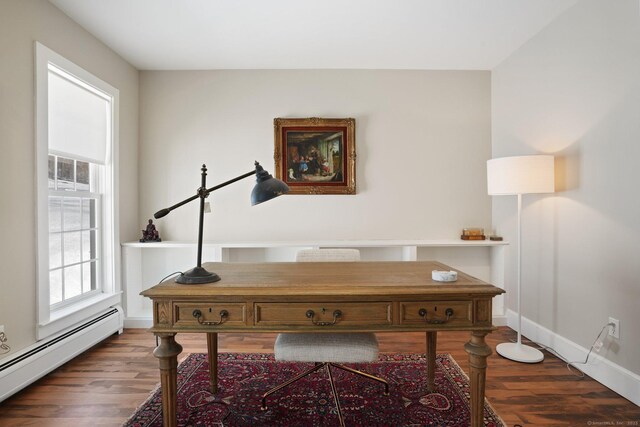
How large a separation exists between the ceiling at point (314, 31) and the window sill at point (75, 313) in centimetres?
244

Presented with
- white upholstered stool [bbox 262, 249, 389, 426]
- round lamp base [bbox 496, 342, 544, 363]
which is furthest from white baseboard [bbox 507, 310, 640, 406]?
white upholstered stool [bbox 262, 249, 389, 426]

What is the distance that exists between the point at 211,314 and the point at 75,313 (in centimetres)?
194

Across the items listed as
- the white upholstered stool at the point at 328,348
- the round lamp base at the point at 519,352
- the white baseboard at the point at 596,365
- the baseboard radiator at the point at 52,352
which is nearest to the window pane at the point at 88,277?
the baseboard radiator at the point at 52,352

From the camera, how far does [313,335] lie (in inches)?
70.3

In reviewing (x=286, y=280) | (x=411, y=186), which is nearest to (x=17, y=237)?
(x=286, y=280)

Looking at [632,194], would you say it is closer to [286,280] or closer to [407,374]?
[407,374]

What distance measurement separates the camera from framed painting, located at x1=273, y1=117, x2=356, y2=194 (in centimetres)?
363

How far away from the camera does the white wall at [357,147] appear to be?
3.68 m

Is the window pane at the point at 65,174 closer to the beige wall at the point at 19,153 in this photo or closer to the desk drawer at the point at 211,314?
the beige wall at the point at 19,153

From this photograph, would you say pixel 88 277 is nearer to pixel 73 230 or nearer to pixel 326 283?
pixel 73 230

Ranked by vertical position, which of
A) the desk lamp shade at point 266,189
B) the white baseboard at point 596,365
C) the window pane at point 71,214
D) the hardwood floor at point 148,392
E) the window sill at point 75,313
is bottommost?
the hardwood floor at point 148,392

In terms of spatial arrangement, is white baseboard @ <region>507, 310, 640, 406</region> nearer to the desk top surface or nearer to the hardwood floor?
the hardwood floor

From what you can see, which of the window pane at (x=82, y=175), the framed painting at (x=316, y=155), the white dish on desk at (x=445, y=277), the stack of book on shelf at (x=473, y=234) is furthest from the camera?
the framed painting at (x=316, y=155)

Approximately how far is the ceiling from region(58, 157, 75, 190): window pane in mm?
1210
